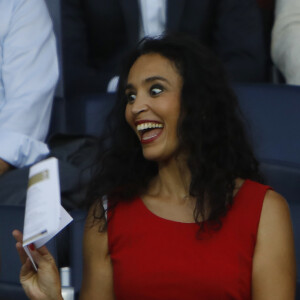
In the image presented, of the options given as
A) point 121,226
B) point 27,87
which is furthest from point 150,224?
point 27,87

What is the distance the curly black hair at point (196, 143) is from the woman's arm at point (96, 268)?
5 cm

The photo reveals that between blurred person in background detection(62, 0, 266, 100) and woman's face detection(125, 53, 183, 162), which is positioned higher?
woman's face detection(125, 53, 183, 162)

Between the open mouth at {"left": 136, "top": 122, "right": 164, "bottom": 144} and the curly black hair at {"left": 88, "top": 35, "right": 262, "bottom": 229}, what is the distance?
1.8 inches

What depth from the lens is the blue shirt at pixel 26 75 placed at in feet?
7.35

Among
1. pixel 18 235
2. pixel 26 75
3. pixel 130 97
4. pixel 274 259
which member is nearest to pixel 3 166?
pixel 26 75

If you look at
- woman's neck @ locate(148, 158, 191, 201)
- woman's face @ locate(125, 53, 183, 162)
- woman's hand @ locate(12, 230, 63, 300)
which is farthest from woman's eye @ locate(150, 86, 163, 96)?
woman's hand @ locate(12, 230, 63, 300)

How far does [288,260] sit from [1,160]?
87 centimetres

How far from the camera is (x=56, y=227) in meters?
1.27

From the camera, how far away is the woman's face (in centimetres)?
170

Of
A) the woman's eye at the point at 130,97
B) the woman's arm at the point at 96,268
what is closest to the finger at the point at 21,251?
the woman's arm at the point at 96,268

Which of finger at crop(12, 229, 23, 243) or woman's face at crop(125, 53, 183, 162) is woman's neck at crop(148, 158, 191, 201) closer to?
woman's face at crop(125, 53, 183, 162)

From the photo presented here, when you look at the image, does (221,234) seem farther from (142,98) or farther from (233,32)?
(233,32)

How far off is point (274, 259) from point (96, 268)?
36 centimetres

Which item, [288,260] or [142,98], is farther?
[142,98]
